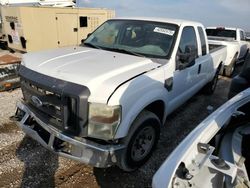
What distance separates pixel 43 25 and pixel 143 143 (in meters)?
7.01

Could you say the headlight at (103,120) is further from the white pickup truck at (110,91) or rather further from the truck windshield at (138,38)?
the truck windshield at (138,38)

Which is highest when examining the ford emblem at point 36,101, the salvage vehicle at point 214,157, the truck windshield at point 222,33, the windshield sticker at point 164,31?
the windshield sticker at point 164,31

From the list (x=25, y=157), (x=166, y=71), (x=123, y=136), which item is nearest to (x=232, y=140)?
(x=123, y=136)

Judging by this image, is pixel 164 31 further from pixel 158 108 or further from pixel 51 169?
pixel 51 169

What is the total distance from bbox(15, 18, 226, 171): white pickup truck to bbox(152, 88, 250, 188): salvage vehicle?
853 mm

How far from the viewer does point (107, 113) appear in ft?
8.07

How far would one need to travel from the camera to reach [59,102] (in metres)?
2.60

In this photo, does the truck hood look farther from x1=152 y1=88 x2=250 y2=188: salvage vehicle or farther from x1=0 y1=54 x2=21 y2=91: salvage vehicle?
x1=0 y1=54 x2=21 y2=91: salvage vehicle

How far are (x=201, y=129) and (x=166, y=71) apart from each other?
1358 millimetres

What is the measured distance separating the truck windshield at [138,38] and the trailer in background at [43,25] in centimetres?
512

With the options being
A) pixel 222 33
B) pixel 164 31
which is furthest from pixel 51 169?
pixel 222 33

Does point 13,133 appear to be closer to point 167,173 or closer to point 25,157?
point 25,157

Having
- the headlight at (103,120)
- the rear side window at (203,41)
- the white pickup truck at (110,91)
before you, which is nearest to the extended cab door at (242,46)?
the rear side window at (203,41)

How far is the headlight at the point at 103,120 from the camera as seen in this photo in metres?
2.46
